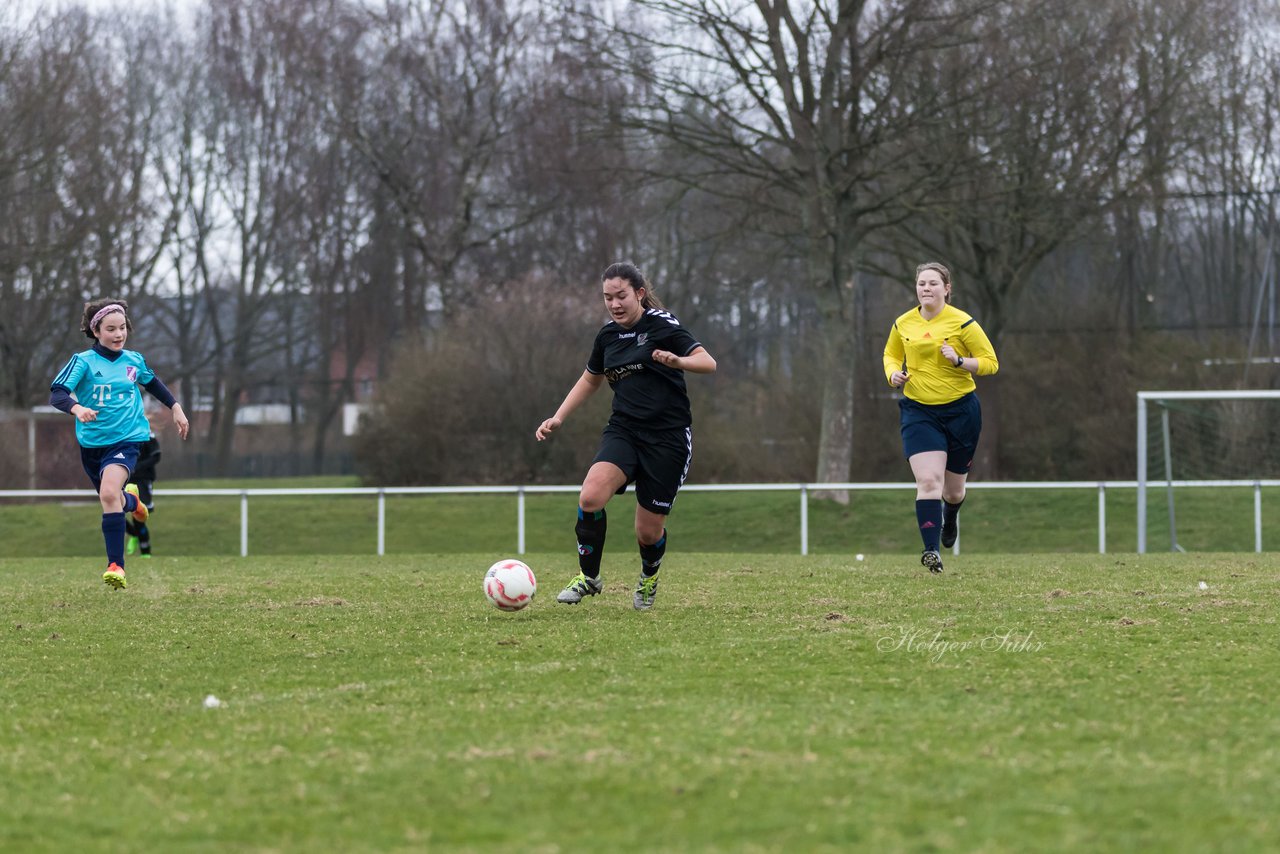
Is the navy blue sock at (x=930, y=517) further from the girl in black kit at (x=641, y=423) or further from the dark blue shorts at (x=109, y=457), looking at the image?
the dark blue shorts at (x=109, y=457)

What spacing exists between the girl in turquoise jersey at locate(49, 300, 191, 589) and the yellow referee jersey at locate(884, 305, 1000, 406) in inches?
202

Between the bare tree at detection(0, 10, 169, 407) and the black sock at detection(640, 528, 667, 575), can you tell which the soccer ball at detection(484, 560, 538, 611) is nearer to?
the black sock at detection(640, 528, 667, 575)

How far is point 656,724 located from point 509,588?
3.19 m

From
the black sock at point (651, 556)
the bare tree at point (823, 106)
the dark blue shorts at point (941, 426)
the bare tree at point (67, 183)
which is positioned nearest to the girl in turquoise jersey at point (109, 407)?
the black sock at point (651, 556)

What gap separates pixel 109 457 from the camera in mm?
10312

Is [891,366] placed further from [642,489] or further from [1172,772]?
[1172,772]

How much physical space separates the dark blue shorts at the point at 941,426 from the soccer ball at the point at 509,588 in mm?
3619

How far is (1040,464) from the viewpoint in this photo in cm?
3127

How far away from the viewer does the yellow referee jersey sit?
10430 mm

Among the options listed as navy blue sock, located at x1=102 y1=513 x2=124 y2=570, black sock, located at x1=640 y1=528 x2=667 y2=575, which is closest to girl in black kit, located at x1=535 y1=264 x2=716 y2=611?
black sock, located at x1=640 y1=528 x2=667 y2=575

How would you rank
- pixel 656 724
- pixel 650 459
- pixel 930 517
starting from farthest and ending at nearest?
pixel 930 517 → pixel 650 459 → pixel 656 724

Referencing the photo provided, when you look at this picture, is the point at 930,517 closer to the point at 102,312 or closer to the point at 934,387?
the point at 934,387

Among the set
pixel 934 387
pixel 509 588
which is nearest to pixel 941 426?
pixel 934 387

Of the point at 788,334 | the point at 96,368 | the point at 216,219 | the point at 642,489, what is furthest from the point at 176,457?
the point at 642,489
